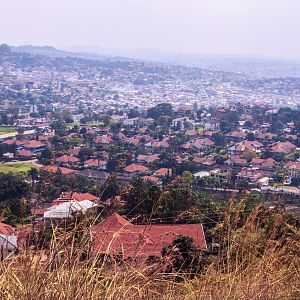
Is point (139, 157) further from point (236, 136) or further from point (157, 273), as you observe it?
point (157, 273)

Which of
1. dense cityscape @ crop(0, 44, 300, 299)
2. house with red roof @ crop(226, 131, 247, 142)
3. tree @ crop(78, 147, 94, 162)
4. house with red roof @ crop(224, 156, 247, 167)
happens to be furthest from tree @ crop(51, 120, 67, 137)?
house with red roof @ crop(224, 156, 247, 167)

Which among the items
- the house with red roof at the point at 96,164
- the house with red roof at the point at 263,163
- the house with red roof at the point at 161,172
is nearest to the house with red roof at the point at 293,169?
the house with red roof at the point at 263,163

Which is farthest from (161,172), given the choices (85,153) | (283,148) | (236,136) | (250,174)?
(236,136)

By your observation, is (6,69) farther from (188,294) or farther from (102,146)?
(188,294)

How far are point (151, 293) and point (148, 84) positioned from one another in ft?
173

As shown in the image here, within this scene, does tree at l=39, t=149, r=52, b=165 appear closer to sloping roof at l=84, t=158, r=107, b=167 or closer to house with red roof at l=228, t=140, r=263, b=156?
sloping roof at l=84, t=158, r=107, b=167

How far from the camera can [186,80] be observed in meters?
57.4

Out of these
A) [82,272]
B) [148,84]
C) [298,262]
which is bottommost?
[148,84]

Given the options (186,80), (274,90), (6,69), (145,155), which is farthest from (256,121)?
(6,69)

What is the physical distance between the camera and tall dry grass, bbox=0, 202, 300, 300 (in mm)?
1225

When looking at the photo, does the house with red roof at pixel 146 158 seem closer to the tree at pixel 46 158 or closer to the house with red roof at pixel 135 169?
the house with red roof at pixel 135 169

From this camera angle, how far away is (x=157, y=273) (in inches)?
56.0

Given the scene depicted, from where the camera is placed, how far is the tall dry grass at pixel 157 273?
1225 mm

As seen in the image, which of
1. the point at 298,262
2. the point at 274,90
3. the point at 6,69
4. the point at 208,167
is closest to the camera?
the point at 298,262
